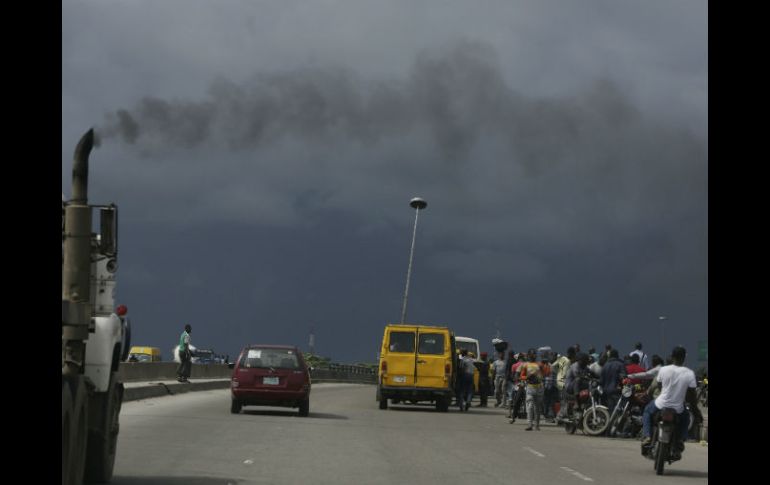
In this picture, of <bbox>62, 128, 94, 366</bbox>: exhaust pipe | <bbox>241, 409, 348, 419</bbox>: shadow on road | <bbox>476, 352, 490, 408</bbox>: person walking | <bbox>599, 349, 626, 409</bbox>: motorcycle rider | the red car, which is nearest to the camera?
<bbox>62, 128, 94, 366</bbox>: exhaust pipe

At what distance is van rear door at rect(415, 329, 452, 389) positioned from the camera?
113 ft

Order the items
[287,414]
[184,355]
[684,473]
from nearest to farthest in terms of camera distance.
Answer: [684,473] < [287,414] < [184,355]

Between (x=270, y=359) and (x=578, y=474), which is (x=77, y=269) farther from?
(x=270, y=359)

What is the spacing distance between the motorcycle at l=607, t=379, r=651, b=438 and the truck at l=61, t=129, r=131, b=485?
13240mm

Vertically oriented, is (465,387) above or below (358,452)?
below

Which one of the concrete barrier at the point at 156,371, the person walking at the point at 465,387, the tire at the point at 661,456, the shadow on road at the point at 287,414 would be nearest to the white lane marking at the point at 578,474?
the tire at the point at 661,456

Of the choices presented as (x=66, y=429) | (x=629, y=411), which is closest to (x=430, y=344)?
(x=629, y=411)

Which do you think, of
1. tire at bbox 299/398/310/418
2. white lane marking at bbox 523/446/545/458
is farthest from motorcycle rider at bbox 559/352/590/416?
white lane marking at bbox 523/446/545/458

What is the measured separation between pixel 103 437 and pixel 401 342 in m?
22.5

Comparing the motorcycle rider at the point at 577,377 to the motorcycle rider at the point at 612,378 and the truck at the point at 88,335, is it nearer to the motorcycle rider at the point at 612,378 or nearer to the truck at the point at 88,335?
the motorcycle rider at the point at 612,378

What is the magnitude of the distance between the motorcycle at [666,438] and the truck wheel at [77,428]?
8556mm

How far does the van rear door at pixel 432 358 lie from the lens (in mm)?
34312

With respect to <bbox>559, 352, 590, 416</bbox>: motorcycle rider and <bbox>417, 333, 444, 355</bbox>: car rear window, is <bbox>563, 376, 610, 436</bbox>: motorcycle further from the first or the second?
<bbox>417, 333, 444, 355</bbox>: car rear window

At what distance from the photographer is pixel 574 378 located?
90.0 ft
